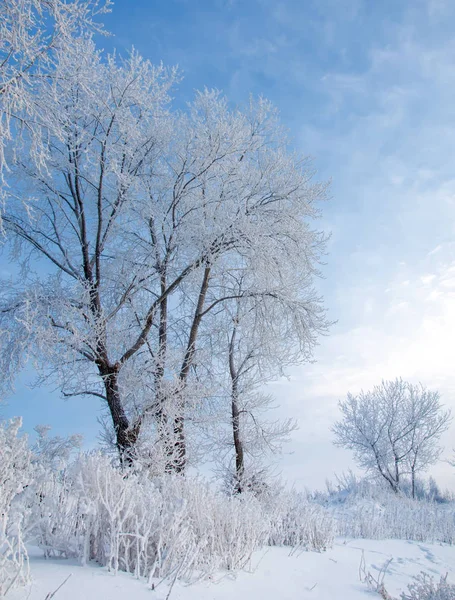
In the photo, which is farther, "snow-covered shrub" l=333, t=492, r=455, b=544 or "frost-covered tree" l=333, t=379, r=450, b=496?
"frost-covered tree" l=333, t=379, r=450, b=496

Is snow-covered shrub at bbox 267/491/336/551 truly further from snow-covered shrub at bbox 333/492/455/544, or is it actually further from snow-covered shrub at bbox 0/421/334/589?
snow-covered shrub at bbox 333/492/455/544

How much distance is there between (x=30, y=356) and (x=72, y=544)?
17.0 ft

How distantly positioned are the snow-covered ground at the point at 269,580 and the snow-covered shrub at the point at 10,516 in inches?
3.7

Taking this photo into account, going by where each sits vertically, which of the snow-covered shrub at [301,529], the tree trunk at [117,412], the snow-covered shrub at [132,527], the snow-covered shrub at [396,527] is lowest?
the snow-covered shrub at [396,527]

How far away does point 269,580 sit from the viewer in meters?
3.71

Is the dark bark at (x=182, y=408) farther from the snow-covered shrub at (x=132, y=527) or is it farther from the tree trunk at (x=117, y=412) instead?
the snow-covered shrub at (x=132, y=527)

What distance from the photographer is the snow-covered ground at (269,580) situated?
108 inches

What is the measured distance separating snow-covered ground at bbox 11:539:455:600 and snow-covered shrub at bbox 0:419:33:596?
10 centimetres

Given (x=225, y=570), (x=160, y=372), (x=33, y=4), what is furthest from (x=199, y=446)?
(x=33, y=4)

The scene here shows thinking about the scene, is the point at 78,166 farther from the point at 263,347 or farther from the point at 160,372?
the point at 263,347

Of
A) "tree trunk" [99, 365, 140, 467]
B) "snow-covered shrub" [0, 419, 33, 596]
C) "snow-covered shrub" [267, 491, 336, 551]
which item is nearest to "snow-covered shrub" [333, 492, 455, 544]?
"snow-covered shrub" [267, 491, 336, 551]

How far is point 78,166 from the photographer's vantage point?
980 cm

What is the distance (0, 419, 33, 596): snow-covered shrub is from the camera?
2520 millimetres

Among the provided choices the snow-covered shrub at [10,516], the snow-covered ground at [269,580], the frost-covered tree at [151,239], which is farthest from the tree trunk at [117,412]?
the snow-covered shrub at [10,516]
